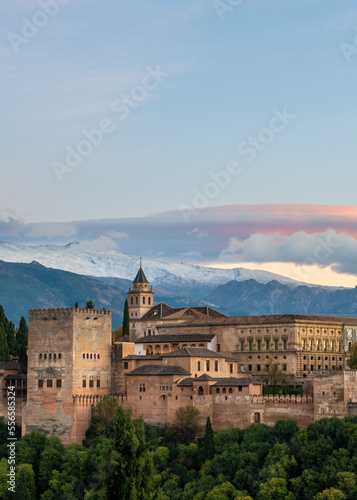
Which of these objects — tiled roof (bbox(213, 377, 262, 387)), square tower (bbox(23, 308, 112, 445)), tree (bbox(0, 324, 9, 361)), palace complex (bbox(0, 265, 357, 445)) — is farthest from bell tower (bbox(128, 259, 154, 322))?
tiled roof (bbox(213, 377, 262, 387))

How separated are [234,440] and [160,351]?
2127 centimetres

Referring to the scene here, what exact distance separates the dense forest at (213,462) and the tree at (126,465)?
1074cm

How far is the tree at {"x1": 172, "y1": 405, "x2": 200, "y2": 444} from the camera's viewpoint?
85.9 meters

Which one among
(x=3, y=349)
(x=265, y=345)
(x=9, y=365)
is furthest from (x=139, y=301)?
(x=9, y=365)

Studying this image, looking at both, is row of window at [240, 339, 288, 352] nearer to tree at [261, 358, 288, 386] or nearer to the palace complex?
the palace complex

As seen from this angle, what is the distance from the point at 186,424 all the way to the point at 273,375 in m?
17.0

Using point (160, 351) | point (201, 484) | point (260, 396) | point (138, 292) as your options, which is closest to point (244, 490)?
point (201, 484)

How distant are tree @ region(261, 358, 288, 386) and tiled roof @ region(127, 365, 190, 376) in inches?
509

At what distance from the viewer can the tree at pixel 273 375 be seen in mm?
99875

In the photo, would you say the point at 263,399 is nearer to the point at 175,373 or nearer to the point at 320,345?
the point at 175,373

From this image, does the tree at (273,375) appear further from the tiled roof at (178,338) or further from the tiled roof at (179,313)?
the tiled roof at (179,313)

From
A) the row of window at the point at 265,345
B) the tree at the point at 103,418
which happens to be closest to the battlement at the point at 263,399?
the tree at the point at 103,418

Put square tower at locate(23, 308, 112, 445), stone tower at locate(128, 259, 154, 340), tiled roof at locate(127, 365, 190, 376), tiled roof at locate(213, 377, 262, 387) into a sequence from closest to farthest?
tiled roof at locate(213, 377, 262, 387) < tiled roof at locate(127, 365, 190, 376) < square tower at locate(23, 308, 112, 445) < stone tower at locate(128, 259, 154, 340)

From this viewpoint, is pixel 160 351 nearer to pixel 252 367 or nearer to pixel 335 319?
pixel 252 367
